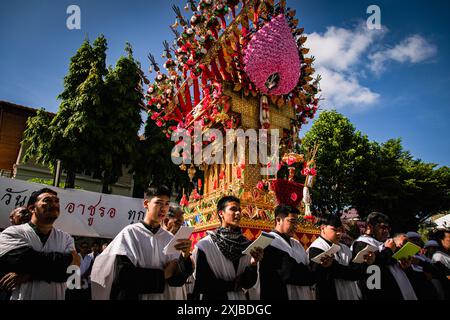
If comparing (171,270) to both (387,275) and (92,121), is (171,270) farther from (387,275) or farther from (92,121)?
(92,121)

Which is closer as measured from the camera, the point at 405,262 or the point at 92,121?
the point at 405,262

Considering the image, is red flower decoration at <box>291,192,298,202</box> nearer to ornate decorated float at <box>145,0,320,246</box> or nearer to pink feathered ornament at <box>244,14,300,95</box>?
ornate decorated float at <box>145,0,320,246</box>

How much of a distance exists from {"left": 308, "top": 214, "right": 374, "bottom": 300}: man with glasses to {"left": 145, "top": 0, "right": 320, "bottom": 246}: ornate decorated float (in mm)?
3241

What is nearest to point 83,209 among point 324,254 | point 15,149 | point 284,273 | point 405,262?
point 284,273

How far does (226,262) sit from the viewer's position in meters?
3.46

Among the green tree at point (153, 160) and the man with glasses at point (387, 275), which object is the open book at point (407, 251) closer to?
the man with glasses at point (387, 275)

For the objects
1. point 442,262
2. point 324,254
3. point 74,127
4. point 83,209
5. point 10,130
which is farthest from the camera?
point 10,130

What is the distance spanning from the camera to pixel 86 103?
15.5 meters

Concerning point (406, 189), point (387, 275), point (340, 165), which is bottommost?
point (387, 275)

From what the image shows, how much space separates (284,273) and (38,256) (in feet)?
8.53

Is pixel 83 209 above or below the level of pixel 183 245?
above

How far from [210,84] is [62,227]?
20.8 feet

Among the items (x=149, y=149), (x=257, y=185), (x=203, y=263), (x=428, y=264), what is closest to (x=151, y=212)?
(x=203, y=263)

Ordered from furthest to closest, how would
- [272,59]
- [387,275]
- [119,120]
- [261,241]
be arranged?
[119,120]
[272,59]
[387,275]
[261,241]
